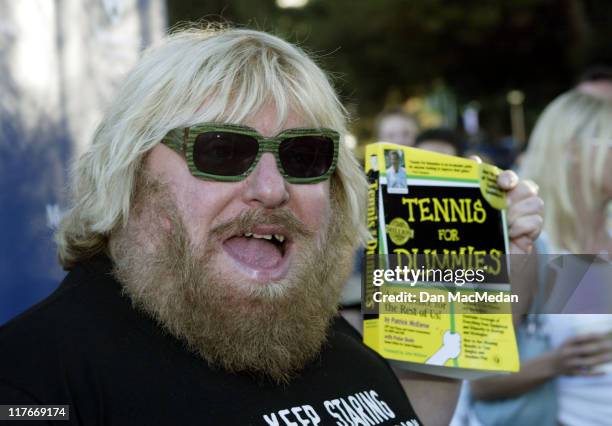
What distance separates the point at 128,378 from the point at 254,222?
45 centimetres

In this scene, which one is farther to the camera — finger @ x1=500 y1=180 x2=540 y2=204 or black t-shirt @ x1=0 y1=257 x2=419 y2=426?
finger @ x1=500 y1=180 x2=540 y2=204

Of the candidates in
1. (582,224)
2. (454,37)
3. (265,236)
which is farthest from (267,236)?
(454,37)

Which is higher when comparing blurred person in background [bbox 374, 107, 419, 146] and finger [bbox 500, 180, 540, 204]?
blurred person in background [bbox 374, 107, 419, 146]

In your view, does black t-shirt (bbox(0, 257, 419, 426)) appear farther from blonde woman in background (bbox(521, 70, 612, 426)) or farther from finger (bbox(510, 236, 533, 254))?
blonde woman in background (bbox(521, 70, 612, 426))

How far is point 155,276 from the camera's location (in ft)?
5.61

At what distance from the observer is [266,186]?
1731 millimetres

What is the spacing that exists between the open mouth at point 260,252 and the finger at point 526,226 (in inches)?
30.4

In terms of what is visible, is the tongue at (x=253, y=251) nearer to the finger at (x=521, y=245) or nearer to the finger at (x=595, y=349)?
the finger at (x=521, y=245)

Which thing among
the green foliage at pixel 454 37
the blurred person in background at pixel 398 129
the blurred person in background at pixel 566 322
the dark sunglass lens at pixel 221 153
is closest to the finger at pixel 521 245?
the blurred person in background at pixel 566 322

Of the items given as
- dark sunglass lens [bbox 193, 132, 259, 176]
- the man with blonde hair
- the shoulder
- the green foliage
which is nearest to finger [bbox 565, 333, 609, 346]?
the man with blonde hair

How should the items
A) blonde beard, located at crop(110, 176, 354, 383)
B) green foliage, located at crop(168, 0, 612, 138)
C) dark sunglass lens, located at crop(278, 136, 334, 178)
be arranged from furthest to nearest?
green foliage, located at crop(168, 0, 612, 138), dark sunglass lens, located at crop(278, 136, 334, 178), blonde beard, located at crop(110, 176, 354, 383)

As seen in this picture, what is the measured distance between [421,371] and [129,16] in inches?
71.3

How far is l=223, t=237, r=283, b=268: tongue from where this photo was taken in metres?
1.73

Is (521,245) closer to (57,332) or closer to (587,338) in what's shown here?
(587,338)
